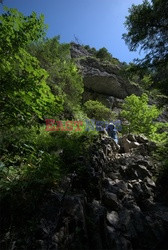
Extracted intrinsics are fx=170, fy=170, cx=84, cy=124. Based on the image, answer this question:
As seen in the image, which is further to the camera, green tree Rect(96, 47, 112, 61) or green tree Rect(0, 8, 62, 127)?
green tree Rect(96, 47, 112, 61)

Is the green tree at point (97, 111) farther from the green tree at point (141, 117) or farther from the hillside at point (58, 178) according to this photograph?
the hillside at point (58, 178)

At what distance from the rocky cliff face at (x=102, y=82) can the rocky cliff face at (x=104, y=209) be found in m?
18.4

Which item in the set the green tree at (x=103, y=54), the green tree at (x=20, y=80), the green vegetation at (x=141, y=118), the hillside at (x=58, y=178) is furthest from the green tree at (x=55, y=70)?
the green tree at (x=103, y=54)

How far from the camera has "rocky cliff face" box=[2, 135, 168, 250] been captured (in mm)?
3629

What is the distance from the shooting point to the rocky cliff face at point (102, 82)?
25312mm

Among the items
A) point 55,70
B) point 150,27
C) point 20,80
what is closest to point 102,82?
point 55,70

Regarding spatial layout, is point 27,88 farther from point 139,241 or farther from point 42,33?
point 139,241

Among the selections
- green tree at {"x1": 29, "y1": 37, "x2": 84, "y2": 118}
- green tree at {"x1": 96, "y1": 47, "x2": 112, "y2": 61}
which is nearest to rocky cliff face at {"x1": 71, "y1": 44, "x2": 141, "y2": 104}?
green tree at {"x1": 29, "y1": 37, "x2": 84, "y2": 118}

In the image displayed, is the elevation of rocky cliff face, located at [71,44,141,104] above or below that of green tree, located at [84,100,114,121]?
above

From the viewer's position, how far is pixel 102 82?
25641 millimetres

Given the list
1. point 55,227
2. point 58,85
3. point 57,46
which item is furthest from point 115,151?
point 57,46

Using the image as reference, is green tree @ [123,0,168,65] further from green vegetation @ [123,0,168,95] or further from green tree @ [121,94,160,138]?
green tree @ [121,94,160,138]

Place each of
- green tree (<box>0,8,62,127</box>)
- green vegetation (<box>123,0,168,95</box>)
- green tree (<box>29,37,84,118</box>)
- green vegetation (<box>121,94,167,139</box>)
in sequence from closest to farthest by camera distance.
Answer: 1. green tree (<box>0,8,62,127</box>)
2. green vegetation (<box>123,0,168,95</box>)
3. green tree (<box>29,37,84,118</box>)
4. green vegetation (<box>121,94,167,139</box>)

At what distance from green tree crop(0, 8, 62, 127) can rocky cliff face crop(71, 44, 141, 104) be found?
22.1m
